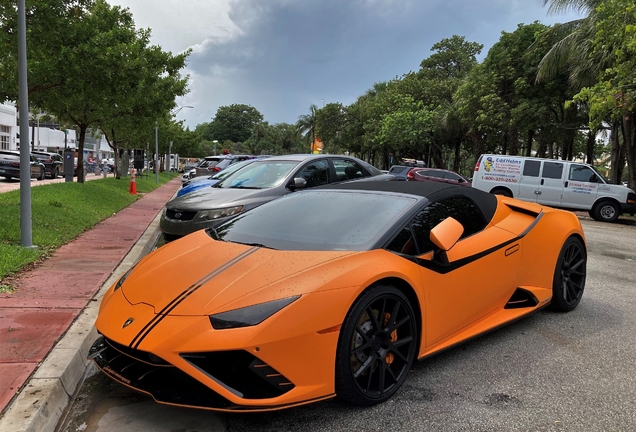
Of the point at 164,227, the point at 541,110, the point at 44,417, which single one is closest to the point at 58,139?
the point at 541,110

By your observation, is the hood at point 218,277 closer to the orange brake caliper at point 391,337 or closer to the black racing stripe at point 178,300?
the black racing stripe at point 178,300

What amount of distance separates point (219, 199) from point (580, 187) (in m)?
13.6

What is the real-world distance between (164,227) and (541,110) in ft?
67.8

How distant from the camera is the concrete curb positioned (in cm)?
256

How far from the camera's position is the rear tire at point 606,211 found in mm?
15367

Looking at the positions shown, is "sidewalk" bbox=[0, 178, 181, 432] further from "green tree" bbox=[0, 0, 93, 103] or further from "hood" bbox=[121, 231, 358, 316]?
"green tree" bbox=[0, 0, 93, 103]

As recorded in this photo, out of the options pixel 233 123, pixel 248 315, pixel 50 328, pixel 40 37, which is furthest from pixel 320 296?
pixel 233 123

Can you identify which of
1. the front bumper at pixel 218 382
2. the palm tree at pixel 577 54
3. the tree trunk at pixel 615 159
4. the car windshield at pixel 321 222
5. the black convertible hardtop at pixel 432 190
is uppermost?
the palm tree at pixel 577 54

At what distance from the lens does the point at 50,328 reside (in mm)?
3865

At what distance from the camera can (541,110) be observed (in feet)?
73.5

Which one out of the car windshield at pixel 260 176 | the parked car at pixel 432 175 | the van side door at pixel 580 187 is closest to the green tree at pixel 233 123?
the parked car at pixel 432 175

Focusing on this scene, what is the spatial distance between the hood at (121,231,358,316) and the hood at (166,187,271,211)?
3.28 metres

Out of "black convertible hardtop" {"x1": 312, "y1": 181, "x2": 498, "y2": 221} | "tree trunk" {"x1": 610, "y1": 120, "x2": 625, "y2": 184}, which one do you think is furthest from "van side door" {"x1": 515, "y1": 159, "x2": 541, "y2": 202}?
"black convertible hardtop" {"x1": 312, "y1": 181, "x2": 498, "y2": 221}

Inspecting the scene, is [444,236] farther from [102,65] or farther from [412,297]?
[102,65]
